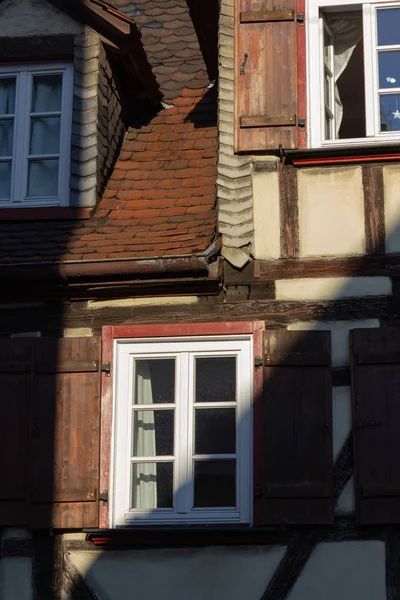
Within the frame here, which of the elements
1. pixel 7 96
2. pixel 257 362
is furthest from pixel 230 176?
pixel 7 96

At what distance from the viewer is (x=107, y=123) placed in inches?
388

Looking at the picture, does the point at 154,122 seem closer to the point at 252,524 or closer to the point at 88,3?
the point at 88,3

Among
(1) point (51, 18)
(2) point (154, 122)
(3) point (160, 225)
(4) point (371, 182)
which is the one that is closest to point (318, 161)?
(4) point (371, 182)

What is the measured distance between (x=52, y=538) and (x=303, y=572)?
5.16 feet

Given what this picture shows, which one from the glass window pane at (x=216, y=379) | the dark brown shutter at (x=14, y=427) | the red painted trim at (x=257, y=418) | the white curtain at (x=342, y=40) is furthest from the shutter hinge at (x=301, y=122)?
the dark brown shutter at (x=14, y=427)

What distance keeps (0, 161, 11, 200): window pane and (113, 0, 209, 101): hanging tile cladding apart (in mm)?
1507

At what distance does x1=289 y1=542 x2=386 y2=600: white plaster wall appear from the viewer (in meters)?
7.94

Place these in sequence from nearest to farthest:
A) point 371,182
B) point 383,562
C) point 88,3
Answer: point 383,562 < point 371,182 < point 88,3

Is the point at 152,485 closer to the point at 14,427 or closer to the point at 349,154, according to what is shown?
the point at 14,427

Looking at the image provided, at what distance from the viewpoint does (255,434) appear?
328 inches

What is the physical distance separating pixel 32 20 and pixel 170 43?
1435mm

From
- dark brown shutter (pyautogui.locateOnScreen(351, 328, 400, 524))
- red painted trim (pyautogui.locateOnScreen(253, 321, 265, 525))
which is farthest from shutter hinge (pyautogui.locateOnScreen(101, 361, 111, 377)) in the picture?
dark brown shutter (pyautogui.locateOnScreen(351, 328, 400, 524))

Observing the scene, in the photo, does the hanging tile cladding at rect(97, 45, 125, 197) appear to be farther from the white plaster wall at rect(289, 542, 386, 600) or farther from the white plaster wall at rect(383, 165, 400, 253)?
the white plaster wall at rect(289, 542, 386, 600)

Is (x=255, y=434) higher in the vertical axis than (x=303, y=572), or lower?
higher
